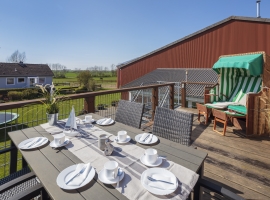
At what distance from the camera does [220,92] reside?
4734 millimetres

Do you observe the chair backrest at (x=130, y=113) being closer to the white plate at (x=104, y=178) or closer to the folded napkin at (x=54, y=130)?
the folded napkin at (x=54, y=130)

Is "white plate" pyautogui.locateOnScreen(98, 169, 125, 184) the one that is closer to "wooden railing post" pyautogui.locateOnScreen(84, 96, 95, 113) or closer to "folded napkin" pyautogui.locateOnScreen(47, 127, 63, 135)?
"folded napkin" pyautogui.locateOnScreen(47, 127, 63, 135)

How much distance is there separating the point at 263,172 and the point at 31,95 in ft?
66.2

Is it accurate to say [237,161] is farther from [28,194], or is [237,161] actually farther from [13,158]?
[13,158]

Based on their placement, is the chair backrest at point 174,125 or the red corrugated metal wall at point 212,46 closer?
the chair backrest at point 174,125

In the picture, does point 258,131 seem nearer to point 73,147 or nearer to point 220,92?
point 220,92

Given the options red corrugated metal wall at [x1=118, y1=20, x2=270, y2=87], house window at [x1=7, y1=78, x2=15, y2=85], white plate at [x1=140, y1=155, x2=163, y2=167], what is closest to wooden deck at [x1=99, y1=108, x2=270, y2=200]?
white plate at [x1=140, y1=155, x2=163, y2=167]

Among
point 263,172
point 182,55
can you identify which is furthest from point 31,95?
point 263,172

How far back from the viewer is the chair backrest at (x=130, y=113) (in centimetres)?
228

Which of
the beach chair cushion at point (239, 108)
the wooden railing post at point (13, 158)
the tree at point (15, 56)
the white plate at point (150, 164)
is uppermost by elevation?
the tree at point (15, 56)

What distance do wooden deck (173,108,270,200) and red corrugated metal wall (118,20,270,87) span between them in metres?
8.05

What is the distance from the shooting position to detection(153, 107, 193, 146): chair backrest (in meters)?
1.78

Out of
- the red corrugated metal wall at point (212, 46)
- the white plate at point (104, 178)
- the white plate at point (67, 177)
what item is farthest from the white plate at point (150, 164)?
the red corrugated metal wall at point (212, 46)

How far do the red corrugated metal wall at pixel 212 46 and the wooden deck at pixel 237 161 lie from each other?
26.4 feet
